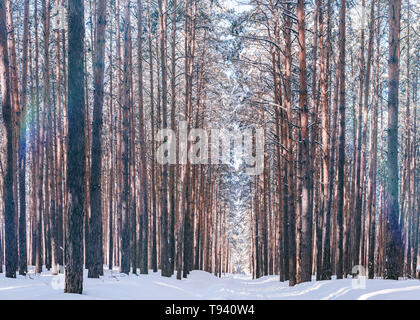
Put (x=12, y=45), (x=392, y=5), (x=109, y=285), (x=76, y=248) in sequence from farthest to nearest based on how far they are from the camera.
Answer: (x=12, y=45)
(x=392, y=5)
(x=109, y=285)
(x=76, y=248)

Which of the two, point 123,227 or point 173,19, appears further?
point 173,19

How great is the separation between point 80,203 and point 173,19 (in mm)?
11736

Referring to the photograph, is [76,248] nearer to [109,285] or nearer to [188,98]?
[109,285]

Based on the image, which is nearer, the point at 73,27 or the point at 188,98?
the point at 73,27

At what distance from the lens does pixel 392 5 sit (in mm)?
11000

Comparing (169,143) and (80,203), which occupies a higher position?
(169,143)

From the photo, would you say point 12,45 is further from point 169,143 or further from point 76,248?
point 76,248

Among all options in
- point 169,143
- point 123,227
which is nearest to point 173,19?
point 169,143

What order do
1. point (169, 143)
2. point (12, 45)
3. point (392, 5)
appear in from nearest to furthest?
1. point (392, 5)
2. point (12, 45)
3. point (169, 143)

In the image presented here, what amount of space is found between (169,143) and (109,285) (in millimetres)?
8508

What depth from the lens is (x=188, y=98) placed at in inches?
727
